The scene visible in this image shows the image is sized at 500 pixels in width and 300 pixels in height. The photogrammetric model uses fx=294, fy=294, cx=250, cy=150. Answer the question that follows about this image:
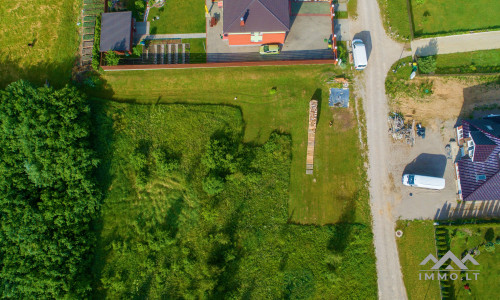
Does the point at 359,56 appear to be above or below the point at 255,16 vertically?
below

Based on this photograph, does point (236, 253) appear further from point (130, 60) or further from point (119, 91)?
point (130, 60)

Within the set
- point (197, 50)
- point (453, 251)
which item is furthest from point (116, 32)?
point (453, 251)

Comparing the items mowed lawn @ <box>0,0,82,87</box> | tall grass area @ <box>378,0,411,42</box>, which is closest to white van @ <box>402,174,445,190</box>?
tall grass area @ <box>378,0,411,42</box>

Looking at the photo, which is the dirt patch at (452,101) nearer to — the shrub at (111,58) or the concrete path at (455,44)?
the concrete path at (455,44)

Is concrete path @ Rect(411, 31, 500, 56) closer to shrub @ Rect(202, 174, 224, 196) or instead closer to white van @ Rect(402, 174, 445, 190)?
white van @ Rect(402, 174, 445, 190)

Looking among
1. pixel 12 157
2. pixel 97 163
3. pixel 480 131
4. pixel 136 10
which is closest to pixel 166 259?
pixel 97 163

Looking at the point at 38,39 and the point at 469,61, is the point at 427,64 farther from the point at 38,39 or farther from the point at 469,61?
the point at 38,39
